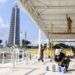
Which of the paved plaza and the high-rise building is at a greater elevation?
the high-rise building

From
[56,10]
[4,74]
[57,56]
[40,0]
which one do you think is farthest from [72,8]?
[4,74]

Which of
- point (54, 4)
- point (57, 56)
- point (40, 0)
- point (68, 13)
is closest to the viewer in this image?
point (57, 56)

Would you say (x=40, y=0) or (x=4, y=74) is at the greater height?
(x=40, y=0)

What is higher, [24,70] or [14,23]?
[14,23]

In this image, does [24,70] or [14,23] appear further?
[14,23]

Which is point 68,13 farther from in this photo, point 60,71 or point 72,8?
point 60,71

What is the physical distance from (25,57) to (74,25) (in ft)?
40.5

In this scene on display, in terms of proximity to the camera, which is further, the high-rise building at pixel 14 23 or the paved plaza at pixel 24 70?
the high-rise building at pixel 14 23

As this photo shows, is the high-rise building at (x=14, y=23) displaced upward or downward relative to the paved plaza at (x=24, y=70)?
upward

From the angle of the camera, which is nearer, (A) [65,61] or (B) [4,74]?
→ (B) [4,74]

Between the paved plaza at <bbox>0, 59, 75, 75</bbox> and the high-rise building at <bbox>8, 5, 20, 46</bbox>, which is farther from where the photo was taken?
the high-rise building at <bbox>8, 5, 20, 46</bbox>

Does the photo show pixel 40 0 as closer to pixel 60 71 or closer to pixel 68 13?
pixel 68 13

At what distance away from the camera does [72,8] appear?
21.1 metres

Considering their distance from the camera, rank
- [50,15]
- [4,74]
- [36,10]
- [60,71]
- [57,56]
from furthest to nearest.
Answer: [50,15], [36,10], [57,56], [60,71], [4,74]
